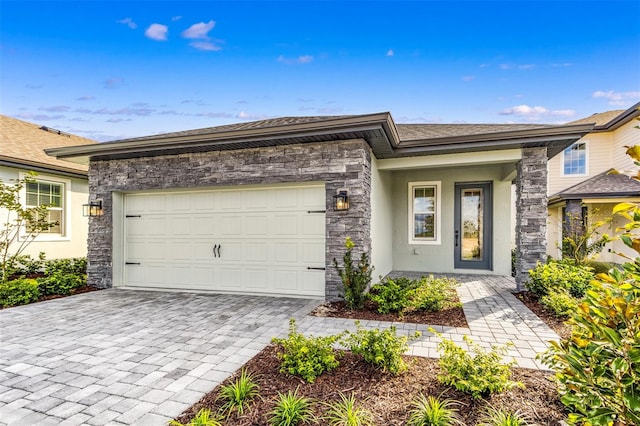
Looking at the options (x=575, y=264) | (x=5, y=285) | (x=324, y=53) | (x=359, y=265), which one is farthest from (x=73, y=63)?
(x=575, y=264)

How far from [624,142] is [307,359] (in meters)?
13.8

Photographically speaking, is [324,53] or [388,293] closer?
[388,293]

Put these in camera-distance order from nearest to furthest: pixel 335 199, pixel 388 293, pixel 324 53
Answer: pixel 388 293 → pixel 335 199 → pixel 324 53

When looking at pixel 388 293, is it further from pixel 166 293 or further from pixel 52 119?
pixel 52 119

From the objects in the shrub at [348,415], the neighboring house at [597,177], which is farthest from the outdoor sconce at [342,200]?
the neighboring house at [597,177]

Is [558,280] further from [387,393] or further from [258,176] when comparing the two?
[258,176]

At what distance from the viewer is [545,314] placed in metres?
4.77

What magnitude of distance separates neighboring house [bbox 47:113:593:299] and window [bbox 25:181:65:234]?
268cm

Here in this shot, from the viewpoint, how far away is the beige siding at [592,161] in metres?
11.8

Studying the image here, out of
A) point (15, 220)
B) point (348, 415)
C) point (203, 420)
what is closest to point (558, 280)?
point (348, 415)

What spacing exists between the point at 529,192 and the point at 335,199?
11.8 feet

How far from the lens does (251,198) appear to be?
21.0 ft

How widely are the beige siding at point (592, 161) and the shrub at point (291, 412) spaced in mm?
13502

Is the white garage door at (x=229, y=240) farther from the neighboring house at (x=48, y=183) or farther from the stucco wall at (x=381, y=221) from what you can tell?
the neighboring house at (x=48, y=183)
